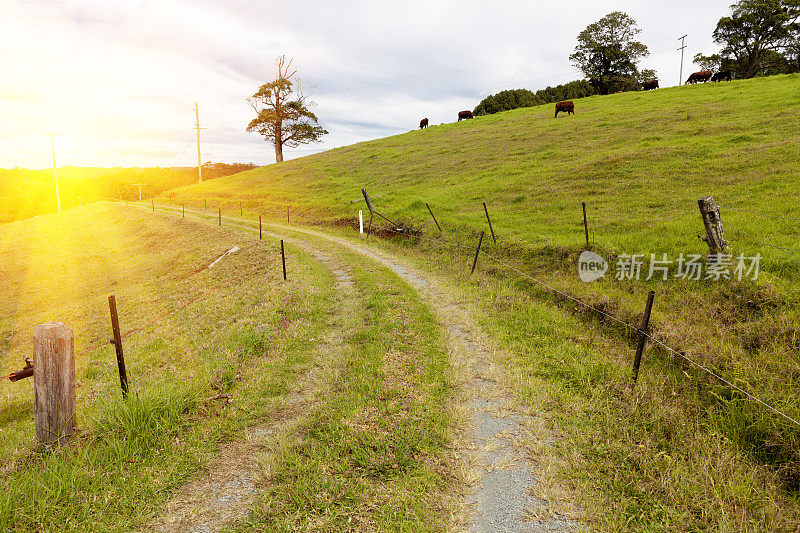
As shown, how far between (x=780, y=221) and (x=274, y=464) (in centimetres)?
1458

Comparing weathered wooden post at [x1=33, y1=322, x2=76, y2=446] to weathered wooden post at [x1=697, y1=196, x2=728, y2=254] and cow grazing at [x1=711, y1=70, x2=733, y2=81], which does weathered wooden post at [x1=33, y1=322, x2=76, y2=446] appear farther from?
cow grazing at [x1=711, y1=70, x2=733, y2=81]

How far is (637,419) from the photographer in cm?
559

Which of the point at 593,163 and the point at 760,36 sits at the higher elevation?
the point at 760,36

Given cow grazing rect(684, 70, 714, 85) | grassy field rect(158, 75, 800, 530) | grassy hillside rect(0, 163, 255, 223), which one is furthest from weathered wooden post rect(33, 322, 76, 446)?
grassy hillside rect(0, 163, 255, 223)

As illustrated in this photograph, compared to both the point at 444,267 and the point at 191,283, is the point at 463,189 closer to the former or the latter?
the point at 444,267

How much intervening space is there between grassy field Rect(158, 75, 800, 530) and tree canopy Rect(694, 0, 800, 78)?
32.6 m

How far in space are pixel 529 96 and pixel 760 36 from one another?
35537mm

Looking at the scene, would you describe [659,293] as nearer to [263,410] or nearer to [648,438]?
[648,438]

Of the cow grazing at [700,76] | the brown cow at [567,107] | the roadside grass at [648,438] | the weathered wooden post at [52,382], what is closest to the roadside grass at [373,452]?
the roadside grass at [648,438]

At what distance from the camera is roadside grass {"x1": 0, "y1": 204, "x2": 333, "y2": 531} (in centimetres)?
436

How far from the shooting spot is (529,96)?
260 feet

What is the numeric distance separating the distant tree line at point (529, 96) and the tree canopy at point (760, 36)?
2162 cm

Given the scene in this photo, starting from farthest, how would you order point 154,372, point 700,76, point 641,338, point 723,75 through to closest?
point 700,76 → point 723,75 → point 154,372 → point 641,338

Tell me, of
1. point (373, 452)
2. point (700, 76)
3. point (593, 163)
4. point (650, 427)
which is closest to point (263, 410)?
point (373, 452)
